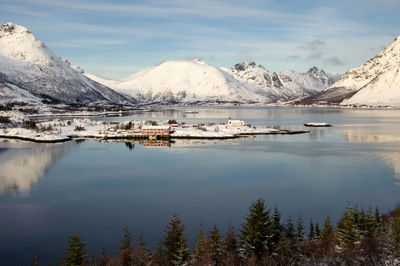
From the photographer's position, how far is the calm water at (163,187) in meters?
18.8

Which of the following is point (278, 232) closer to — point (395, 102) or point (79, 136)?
point (79, 136)

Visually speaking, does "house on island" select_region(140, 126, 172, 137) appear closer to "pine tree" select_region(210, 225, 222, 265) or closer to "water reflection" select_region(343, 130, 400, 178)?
"water reflection" select_region(343, 130, 400, 178)

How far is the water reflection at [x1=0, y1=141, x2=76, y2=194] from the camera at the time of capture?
27542 mm

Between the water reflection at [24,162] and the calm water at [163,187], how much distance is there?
0.08m

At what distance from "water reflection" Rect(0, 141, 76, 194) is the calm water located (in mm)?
77

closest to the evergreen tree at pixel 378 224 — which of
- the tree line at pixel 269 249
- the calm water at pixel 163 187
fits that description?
the tree line at pixel 269 249

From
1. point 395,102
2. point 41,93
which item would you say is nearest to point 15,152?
point 41,93

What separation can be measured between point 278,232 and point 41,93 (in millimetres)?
174931

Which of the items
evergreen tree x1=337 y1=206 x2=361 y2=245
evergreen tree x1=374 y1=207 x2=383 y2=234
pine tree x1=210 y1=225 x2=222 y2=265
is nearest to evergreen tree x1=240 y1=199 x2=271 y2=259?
pine tree x1=210 y1=225 x2=222 y2=265

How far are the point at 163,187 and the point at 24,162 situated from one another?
16630mm

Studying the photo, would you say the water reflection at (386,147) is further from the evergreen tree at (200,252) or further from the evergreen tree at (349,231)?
the evergreen tree at (200,252)

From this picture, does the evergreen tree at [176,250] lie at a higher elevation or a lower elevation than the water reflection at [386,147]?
lower

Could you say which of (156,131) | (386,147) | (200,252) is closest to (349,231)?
(200,252)

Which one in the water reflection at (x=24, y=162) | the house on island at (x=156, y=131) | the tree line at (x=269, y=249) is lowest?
the tree line at (x=269, y=249)
